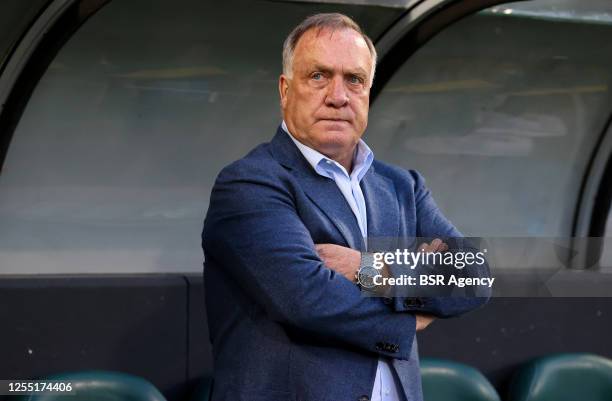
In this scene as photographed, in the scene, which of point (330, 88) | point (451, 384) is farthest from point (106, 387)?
point (330, 88)

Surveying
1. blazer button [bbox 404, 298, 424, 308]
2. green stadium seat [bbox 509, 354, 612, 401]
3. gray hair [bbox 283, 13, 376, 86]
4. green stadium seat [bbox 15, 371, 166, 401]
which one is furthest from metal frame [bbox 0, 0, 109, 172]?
green stadium seat [bbox 509, 354, 612, 401]

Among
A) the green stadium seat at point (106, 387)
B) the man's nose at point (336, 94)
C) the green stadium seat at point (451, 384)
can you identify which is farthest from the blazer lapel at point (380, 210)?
the green stadium seat at point (451, 384)

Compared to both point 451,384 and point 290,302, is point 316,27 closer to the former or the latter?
point 290,302

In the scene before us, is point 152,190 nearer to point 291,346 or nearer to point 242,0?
point 242,0

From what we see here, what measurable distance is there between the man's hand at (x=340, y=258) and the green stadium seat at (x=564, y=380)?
2.56 metres

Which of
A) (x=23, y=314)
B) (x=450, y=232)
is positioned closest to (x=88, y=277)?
(x=23, y=314)

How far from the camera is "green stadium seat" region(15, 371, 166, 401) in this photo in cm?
390

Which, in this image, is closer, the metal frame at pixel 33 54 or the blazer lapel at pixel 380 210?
the blazer lapel at pixel 380 210

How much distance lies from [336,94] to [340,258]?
43cm

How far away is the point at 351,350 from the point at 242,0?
9.81ft

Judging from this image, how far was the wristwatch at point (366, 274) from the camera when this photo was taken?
2533 mm

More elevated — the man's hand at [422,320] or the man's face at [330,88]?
the man's face at [330,88]

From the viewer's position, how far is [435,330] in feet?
16.5

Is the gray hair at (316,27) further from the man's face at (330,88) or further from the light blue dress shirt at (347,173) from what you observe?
the light blue dress shirt at (347,173)
